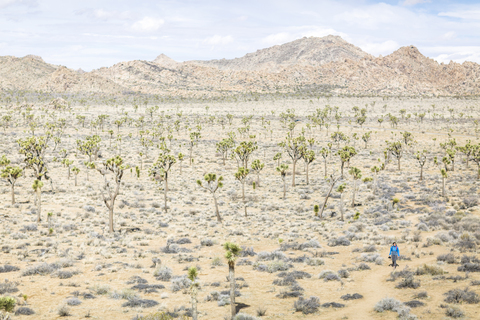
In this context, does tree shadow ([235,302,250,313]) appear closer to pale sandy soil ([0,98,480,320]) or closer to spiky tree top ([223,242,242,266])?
pale sandy soil ([0,98,480,320])

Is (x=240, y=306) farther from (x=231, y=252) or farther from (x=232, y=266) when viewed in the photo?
(x=231, y=252)

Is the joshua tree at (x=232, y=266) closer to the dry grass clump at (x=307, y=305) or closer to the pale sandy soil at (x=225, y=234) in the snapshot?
the pale sandy soil at (x=225, y=234)

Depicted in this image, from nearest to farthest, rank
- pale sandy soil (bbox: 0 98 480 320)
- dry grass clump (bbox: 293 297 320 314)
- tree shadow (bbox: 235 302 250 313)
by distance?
dry grass clump (bbox: 293 297 320 314), tree shadow (bbox: 235 302 250 313), pale sandy soil (bbox: 0 98 480 320)

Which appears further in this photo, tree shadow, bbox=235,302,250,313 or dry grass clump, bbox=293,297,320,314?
tree shadow, bbox=235,302,250,313

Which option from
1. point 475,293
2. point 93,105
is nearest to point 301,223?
point 475,293

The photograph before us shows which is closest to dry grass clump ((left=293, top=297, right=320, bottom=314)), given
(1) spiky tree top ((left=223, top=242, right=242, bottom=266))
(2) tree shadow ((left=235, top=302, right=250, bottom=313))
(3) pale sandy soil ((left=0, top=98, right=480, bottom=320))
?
(3) pale sandy soil ((left=0, top=98, right=480, bottom=320))

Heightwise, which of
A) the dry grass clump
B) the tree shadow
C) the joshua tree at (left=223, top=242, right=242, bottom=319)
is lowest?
the tree shadow

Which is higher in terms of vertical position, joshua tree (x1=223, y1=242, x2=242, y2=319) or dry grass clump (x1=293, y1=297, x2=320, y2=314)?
joshua tree (x1=223, y1=242, x2=242, y2=319)

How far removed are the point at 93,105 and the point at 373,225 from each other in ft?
488

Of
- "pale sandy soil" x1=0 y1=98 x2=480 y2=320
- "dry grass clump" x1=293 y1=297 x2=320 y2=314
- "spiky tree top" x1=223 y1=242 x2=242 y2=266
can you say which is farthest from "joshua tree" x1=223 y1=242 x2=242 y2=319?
"dry grass clump" x1=293 y1=297 x2=320 y2=314

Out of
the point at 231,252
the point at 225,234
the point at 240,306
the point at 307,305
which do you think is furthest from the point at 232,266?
the point at 225,234

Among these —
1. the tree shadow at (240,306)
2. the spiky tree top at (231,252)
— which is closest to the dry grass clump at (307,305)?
the tree shadow at (240,306)

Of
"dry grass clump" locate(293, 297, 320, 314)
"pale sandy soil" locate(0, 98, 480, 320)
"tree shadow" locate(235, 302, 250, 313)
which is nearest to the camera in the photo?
"dry grass clump" locate(293, 297, 320, 314)

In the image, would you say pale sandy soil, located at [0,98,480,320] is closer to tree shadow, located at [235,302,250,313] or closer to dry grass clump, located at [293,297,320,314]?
tree shadow, located at [235,302,250,313]
